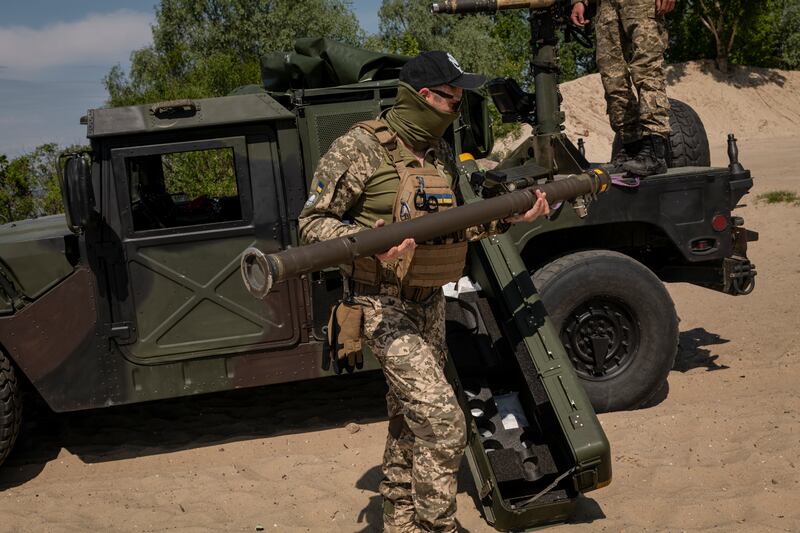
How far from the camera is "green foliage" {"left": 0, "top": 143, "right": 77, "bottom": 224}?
11406mm

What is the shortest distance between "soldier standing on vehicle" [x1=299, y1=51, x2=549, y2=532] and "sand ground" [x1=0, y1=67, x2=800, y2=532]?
84 cm

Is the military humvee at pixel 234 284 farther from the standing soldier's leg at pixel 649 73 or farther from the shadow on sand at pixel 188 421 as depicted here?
the shadow on sand at pixel 188 421

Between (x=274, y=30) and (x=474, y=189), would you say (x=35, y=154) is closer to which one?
(x=474, y=189)

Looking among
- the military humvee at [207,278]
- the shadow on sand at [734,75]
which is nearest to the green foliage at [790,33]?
the shadow on sand at [734,75]

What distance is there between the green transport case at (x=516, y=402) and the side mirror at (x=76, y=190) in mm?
1895

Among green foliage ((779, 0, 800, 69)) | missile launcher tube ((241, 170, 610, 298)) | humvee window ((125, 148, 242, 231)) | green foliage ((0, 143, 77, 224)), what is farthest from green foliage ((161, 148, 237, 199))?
green foliage ((779, 0, 800, 69))

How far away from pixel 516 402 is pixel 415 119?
1.76 m

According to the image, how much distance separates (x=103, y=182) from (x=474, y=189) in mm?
1932

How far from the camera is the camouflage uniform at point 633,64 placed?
17.2 ft

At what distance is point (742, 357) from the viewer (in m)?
6.05

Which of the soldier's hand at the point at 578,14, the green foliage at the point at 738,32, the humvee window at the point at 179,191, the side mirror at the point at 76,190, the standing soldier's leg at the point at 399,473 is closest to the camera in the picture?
the standing soldier's leg at the point at 399,473

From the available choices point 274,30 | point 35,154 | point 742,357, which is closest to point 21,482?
point 742,357

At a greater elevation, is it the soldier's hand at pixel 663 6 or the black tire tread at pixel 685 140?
the soldier's hand at pixel 663 6

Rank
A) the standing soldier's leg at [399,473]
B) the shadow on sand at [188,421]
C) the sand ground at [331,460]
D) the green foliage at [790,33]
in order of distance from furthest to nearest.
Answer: the green foliage at [790,33]
the shadow on sand at [188,421]
the sand ground at [331,460]
the standing soldier's leg at [399,473]
